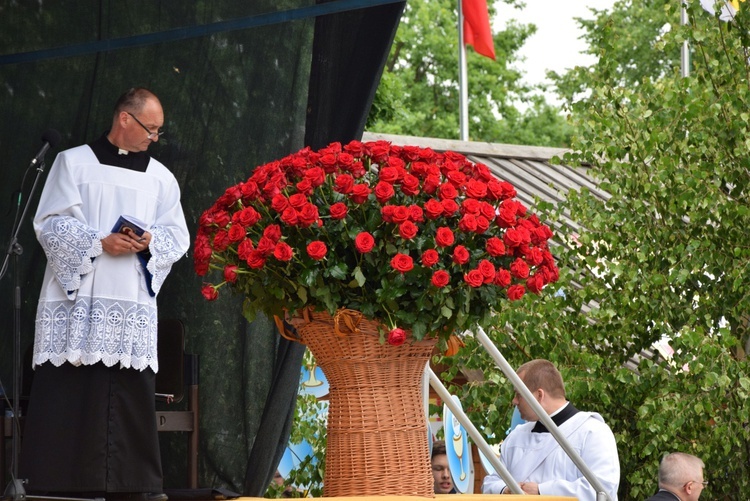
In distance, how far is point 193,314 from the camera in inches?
218

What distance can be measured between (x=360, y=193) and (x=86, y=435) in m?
1.24

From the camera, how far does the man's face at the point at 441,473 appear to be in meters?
8.58

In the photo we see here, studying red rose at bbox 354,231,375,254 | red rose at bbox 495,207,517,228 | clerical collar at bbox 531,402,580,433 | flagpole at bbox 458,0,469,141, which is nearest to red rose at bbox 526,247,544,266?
red rose at bbox 495,207,517,228

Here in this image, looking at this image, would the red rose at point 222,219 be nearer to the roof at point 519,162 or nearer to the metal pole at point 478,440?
the metal pole at point 478,440

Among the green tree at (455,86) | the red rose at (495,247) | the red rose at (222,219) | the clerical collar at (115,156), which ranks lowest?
the red rose at (495,247)

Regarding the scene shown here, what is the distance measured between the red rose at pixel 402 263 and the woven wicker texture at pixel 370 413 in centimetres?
33

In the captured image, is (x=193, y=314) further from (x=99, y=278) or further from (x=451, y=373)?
(x=451, y=373)

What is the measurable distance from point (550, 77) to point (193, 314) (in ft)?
77.0

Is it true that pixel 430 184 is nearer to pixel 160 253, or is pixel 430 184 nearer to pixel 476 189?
pixel 476 189

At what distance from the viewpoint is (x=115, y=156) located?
471cm

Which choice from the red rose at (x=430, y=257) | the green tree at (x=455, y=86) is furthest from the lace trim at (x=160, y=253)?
the green tree at (x=455, y=86)

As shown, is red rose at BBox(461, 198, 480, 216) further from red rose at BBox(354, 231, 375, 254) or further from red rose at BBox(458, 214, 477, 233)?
red rose at BBox(354, 231, 375, 254)

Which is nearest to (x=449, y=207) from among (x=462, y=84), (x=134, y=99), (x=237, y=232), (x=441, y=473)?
(x=237, y=232)

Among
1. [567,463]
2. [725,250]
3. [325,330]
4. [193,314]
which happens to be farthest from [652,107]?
[325,330]
